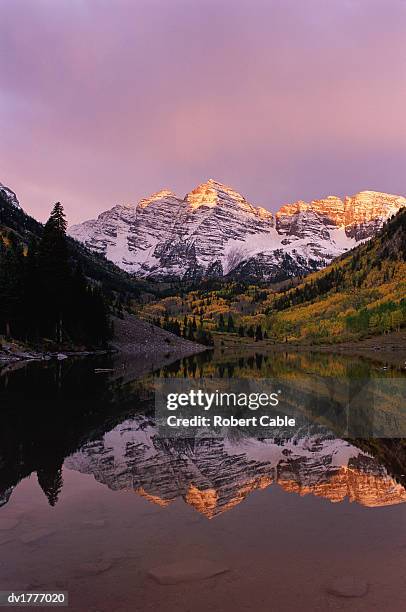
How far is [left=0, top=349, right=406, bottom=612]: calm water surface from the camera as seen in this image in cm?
945

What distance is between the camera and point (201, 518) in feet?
44.3

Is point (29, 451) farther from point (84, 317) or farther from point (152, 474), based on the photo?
point (84, 317)

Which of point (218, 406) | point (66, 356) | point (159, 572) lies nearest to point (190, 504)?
point (159, 572)
